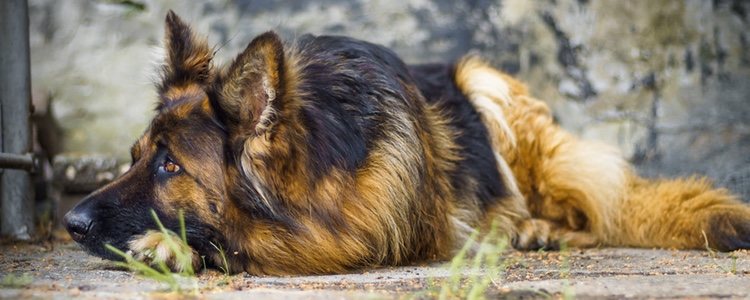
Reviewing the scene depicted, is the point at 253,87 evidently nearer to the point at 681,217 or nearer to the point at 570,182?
the point at 570,182

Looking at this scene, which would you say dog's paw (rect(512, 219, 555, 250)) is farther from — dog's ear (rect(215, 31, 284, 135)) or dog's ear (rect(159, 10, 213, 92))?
dog's ear (rect(159, 10, 213, 92))

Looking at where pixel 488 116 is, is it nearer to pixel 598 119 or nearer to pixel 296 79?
pixel 598 119

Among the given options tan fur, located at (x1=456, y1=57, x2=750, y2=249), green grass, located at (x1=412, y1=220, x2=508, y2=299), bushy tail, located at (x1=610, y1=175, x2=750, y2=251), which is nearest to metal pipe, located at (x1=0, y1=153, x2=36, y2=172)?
green grass, located at (x1=412, y1=220, x2=508, y2=299)

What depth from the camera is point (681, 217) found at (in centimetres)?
454

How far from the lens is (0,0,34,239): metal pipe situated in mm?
4762

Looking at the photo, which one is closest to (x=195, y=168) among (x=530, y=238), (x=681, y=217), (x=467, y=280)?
(x=467, y=280)

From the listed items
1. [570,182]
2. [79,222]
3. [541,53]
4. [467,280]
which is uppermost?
[541,53]

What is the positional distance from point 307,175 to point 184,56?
0.87 meters

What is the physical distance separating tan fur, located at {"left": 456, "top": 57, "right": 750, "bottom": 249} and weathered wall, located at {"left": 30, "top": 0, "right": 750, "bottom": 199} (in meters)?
0.81

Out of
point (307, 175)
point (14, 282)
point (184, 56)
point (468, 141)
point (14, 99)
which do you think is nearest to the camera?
point (14, 282)

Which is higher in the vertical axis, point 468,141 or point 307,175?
point 468,141

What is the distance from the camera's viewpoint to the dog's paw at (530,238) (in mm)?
4766

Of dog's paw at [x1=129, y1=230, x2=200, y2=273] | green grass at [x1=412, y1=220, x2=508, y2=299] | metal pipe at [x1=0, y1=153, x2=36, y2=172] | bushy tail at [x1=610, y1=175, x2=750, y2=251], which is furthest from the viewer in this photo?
metal pipe at [x1=0, y1=153, x2=36, y2=172]

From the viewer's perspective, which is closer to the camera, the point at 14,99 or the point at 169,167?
the point at 169,167
